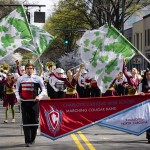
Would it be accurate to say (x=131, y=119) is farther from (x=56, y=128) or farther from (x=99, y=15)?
(x=99, y=15)

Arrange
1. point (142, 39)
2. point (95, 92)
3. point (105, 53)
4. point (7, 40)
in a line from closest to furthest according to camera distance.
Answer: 1. point (105, 53)
2. point (7, 40)
3. point (95, 92)
4. point (142, 39)

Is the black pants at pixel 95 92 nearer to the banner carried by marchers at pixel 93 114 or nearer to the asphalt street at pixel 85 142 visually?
the asphalt street at pixel 85 142

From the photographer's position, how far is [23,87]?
40.5ft

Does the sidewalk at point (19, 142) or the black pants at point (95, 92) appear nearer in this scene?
the sidewalk at point (19, 142)

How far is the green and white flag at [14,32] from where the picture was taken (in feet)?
42.7

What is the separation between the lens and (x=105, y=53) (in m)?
12.6

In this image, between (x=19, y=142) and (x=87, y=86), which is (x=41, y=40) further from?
(x=87, y=86)

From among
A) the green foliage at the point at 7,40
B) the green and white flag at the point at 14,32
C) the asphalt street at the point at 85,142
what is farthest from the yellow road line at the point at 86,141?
the green foliage at the point at 7,40

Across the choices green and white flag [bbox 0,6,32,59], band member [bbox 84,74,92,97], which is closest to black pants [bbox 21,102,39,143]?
green and white flag [bbox 0,6,32,59]

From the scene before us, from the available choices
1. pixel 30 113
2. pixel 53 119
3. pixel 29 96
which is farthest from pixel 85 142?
pixel 29 96

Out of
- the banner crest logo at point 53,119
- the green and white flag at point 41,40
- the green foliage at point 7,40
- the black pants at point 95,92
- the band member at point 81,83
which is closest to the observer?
the banner crest logo at point 53,119

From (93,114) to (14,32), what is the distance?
263 cm

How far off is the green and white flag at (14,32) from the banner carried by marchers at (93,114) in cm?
163

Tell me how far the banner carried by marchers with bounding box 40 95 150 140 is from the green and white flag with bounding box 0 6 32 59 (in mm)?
1629
